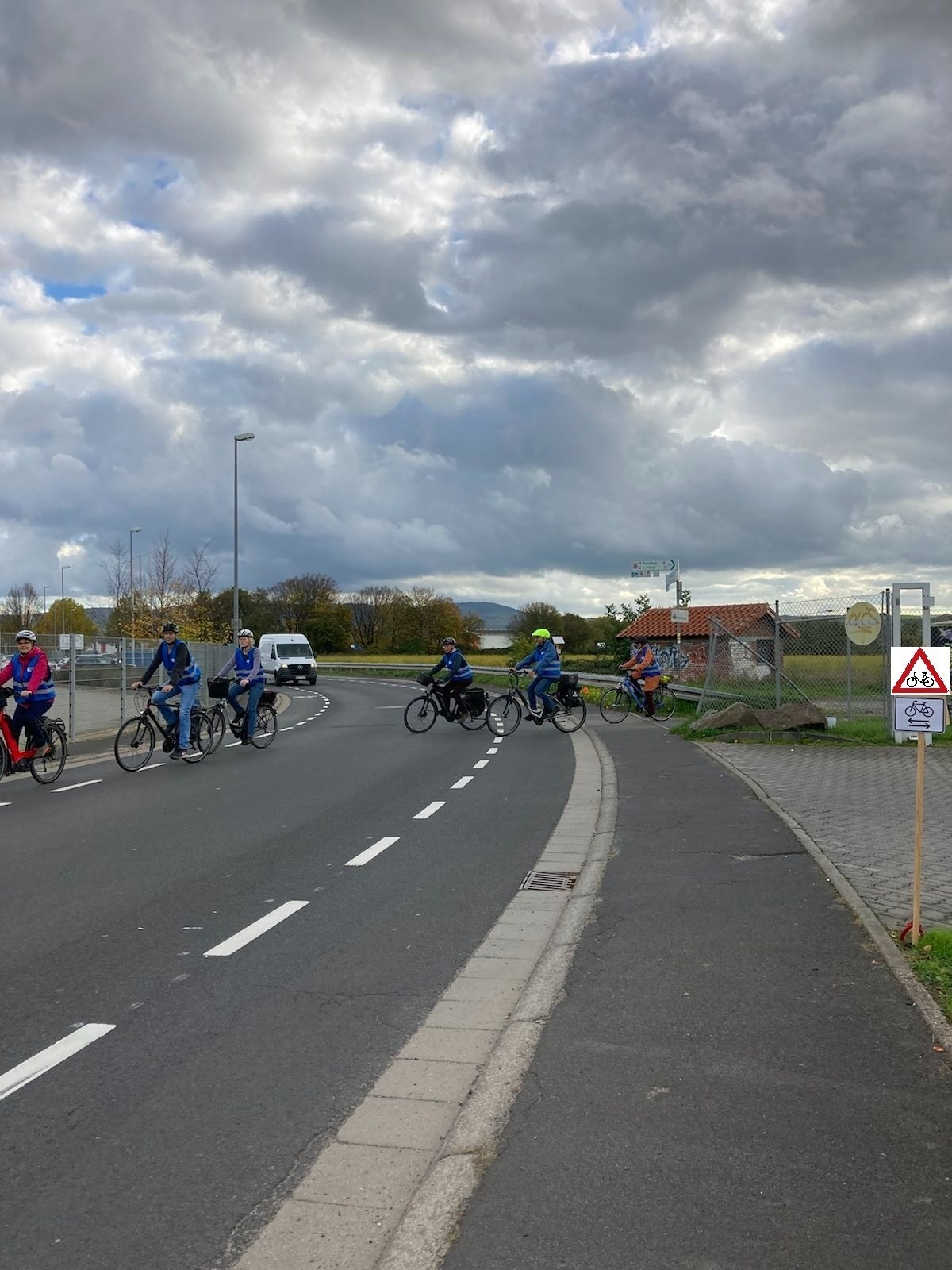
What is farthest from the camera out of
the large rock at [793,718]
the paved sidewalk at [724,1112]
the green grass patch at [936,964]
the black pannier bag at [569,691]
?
the black pannier bag at [569,691]

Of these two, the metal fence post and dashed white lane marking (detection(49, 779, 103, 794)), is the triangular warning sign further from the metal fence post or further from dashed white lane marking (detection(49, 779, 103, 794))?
the metal fence post

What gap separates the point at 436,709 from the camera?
71.9ft

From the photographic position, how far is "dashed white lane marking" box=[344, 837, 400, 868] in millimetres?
8558

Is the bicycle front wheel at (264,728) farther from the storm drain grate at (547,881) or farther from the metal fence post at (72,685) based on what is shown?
the storm drain grate at (547,881)

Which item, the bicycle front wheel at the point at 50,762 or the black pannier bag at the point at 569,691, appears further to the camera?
the black pannier bag at the point at 569,691

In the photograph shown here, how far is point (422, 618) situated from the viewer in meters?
109

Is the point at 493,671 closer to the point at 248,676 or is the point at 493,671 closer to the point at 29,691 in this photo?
the point at 248,676

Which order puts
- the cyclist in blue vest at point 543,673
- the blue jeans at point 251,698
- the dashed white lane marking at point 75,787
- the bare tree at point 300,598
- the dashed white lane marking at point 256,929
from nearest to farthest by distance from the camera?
the dashed white lane marking at point 256,929 → the dashed white lane marking at point 75,787 → the blue jeans at point 251,698 → the cyclist in blue vest at point 543,673 → the bare tree at point 300,598

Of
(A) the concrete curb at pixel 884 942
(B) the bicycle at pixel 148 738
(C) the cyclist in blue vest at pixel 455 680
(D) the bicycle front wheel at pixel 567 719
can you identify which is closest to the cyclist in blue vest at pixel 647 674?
(D) the bicycle front wheel at pixel 567 719

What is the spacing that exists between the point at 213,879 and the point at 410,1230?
5.13m

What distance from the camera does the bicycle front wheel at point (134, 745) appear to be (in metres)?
15.7

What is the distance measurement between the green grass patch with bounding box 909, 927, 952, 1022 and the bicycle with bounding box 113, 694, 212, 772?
37.8 feet

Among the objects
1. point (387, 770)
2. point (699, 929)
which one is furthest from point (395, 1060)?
point (387, 770)

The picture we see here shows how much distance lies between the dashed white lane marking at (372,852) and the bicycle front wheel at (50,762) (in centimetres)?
631
